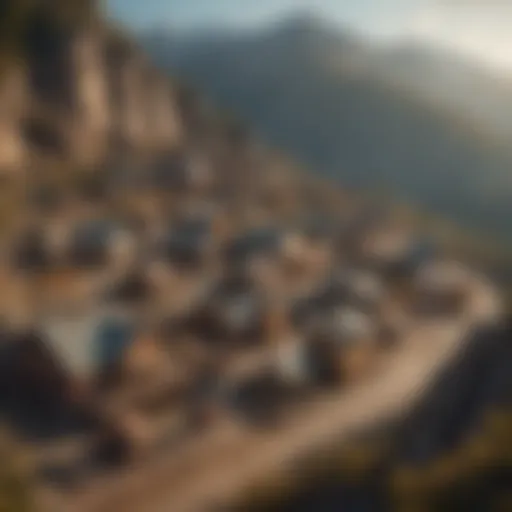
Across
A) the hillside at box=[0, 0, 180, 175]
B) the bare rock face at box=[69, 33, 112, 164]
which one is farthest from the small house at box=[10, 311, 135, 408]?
the bare rock face at box=[69, 33, 112, 164]

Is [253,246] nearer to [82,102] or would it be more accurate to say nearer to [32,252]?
[32,252]

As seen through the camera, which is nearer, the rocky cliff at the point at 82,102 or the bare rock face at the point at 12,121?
the bare rock face at the point at 12,121

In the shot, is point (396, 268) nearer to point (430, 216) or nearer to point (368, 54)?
point (430, 216)

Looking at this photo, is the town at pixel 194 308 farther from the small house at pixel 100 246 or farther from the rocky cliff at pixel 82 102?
the rocky cliff at pixel 82 102

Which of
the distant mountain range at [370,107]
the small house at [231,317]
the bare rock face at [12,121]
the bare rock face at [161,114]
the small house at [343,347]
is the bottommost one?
the small house at [343,347]

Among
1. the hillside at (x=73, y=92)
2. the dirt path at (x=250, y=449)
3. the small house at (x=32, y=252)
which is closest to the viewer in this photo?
the dirt path at (x=250, y=449)

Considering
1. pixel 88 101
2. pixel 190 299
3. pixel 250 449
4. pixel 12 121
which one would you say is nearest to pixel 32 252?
pixel 190 299

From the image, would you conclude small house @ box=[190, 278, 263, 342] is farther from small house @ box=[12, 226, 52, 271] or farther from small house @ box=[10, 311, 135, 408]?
small house @ box=[12, 226, 52, 271]

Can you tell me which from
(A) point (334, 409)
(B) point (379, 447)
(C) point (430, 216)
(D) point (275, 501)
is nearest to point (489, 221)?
→ (C) point (430, 216)

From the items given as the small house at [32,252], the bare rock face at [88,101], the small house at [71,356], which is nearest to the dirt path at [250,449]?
the small house at [71,356]
